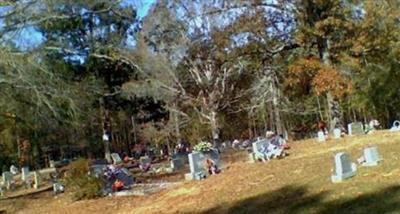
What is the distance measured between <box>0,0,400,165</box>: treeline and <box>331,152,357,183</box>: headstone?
35.4 feet

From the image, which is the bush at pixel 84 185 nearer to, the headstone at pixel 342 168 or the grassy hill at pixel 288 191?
the grassy hill at pixel 288 191

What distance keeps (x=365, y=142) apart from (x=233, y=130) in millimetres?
39274

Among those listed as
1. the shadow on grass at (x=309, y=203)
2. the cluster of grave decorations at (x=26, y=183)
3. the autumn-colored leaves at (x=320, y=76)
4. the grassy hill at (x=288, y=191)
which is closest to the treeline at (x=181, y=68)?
the autumn-colored leaves at (x=320, y=76)

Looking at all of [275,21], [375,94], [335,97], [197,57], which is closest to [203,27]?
[197,57]

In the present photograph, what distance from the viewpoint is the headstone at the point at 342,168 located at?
33.8ft

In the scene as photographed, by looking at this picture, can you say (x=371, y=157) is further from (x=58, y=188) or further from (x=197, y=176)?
(x=58, y=188)

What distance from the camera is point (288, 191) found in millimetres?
10820

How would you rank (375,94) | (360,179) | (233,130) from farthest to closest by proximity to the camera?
(233,130), (375,94), (360,179)

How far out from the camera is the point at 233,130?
5478 centimetres

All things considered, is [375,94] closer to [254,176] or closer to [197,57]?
[197,57]

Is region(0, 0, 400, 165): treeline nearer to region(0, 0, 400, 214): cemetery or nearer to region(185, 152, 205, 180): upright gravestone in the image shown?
region(0, 0, 400, 214): cemetery

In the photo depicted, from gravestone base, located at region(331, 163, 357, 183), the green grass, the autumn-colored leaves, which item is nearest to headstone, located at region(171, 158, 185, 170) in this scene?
the autumn-colored leaves

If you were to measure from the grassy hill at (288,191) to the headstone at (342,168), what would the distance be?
4.9 inches

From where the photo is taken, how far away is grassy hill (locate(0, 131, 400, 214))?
30.0ft
